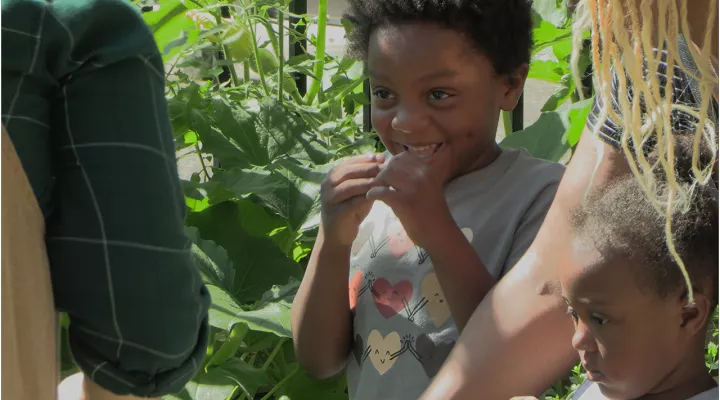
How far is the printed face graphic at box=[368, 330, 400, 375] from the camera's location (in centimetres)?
141

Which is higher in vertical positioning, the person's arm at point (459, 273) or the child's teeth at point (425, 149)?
the child's teeth at point (425, 149)

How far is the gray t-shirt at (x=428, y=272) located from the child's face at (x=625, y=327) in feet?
1.07

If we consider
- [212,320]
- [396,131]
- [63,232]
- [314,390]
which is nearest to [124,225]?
[63,232]

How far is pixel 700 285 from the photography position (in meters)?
1.01

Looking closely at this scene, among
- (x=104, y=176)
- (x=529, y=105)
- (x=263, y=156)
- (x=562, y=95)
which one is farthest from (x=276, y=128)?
(x=529, y=105)

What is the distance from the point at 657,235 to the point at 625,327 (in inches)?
3.7

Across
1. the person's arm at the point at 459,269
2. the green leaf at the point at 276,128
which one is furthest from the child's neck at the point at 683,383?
the green leaf at the point at 276,128

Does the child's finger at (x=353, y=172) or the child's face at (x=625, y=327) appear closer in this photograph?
the child's face at (x=625, y=327)

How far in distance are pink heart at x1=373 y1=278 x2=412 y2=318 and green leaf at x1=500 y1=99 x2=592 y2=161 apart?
51 centimetres

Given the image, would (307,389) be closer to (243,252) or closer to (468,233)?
(243,252)

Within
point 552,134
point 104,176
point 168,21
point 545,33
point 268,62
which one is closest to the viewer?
point 104,176

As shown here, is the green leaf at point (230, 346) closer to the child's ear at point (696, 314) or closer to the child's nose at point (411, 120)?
the child's nose at point (411, 120)

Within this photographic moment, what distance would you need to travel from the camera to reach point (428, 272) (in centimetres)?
142

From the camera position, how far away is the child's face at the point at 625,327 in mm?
1018
